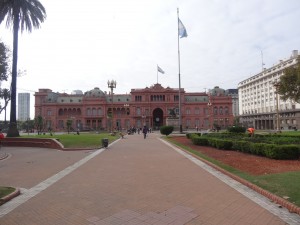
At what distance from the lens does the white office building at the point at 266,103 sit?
3644 inches

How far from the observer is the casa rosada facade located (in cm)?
10006

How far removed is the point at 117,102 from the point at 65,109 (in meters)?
19.2

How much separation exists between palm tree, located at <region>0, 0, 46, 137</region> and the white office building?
75.2 metres

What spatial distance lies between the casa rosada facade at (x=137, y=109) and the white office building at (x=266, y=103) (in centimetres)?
1425

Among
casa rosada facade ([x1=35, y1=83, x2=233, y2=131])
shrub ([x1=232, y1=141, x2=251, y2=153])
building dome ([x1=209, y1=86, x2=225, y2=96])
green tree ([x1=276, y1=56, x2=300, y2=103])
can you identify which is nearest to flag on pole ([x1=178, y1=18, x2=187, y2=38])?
green tree ([x1=276, y1=56, x2=300, y2=103])

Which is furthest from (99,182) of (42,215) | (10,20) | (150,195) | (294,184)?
(10,20)

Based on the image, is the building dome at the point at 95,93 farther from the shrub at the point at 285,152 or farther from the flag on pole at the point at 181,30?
the shrub at the point at 285,152

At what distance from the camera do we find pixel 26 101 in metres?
150

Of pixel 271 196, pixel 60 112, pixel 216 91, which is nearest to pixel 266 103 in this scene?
pixel 216 91

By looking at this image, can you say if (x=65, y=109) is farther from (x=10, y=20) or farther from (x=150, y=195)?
(x=150, y=195)

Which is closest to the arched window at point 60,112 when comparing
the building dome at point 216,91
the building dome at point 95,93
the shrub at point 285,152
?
the building dome at point 95,93

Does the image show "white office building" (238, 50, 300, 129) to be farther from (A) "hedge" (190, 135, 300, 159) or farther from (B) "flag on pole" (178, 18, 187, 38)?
(A) "hedge" (190, 135, 300, 159)

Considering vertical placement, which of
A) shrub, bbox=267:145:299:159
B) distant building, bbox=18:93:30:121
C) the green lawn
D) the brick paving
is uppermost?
distant building, bbox=18:93:30:121

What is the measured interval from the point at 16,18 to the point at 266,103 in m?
104
